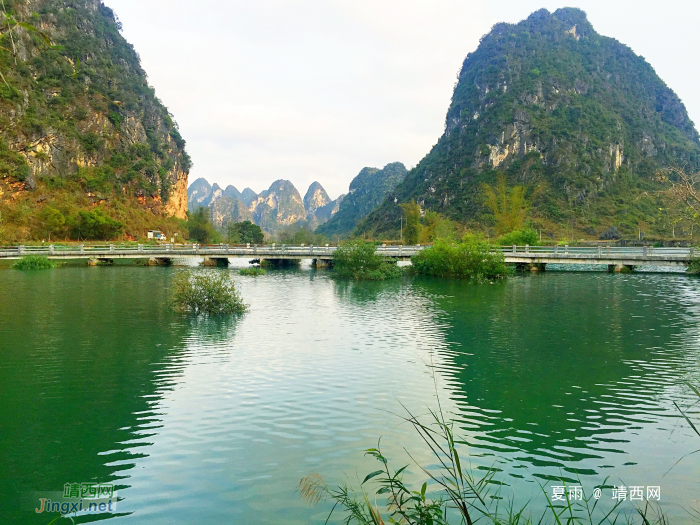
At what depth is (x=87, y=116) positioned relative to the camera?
8012cm

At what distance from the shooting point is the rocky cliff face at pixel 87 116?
67438 millimetres

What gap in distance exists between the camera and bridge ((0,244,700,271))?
132ft

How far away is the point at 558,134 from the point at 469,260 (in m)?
96.4

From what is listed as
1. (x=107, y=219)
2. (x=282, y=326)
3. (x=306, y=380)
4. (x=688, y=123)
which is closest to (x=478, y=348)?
(x=306, y=380)

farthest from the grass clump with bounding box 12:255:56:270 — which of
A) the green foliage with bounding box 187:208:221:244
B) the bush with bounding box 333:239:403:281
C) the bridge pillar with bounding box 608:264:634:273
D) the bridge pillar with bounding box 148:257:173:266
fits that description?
the bridge pillar with bounding box 608:264:634:273

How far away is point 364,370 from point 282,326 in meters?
6.26

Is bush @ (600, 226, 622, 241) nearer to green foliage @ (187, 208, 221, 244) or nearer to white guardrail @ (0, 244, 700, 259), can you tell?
white guardrail @ (0, 244, 700, 259)

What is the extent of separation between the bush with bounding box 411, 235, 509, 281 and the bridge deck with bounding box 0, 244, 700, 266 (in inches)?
238

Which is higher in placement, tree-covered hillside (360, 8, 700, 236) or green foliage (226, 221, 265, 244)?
tree-covered hillside (360, 8, 700, 236)

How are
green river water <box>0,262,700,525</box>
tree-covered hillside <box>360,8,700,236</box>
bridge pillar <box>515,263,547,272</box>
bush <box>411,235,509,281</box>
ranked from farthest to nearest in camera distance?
tree-covered hillside <box>360,8,700,236</box> → bridge pillar <box>515,263,547,272</box> → bush <box>411,235,509,281</box> → green river water <box>0,262,700,525</box>

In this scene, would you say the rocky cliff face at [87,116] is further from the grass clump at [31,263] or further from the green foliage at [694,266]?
the green foliage at [694,266]

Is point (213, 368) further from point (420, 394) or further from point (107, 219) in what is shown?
point (107, 219)

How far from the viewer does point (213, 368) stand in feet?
38.2

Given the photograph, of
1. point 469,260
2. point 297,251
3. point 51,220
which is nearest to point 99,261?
point 297,251
